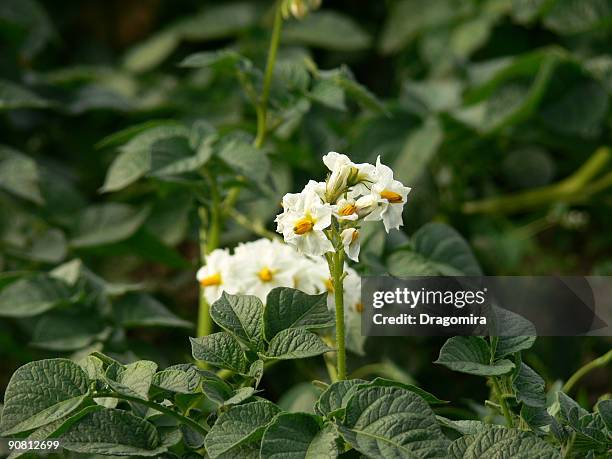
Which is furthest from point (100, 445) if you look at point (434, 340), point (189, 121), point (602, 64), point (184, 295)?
point (602, 64)

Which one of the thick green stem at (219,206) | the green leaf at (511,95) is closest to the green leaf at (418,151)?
the green leaf at (511,95)

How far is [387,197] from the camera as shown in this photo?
773 millimetres

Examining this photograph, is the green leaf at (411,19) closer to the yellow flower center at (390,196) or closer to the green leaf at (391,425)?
the yellow flower center at (390,196)

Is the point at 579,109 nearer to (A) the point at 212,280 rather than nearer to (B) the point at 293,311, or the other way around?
(A) the point at 212,280

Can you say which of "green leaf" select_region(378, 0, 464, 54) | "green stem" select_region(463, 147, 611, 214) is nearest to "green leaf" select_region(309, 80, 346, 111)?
"green stem" select_region(463, 147, 611, 214)

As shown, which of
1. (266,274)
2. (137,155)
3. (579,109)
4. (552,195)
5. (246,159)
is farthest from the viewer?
(552,195)

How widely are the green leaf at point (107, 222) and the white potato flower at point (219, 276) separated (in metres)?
0.55

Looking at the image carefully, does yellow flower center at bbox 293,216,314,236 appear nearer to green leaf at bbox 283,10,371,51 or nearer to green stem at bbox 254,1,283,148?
green stem at bbox 254,1,283,148

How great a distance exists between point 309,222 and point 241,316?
113 millimetres

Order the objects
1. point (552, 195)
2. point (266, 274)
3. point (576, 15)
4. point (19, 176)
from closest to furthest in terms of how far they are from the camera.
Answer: point (266, 274)
point (19, 176)
point (576, 15)
point (552, 195)

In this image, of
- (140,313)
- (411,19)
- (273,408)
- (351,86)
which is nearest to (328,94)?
(351,86)

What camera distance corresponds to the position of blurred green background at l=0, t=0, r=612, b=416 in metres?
1.34

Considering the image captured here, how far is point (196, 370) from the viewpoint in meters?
0.76

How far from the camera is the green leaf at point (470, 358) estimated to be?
0.74 metres
